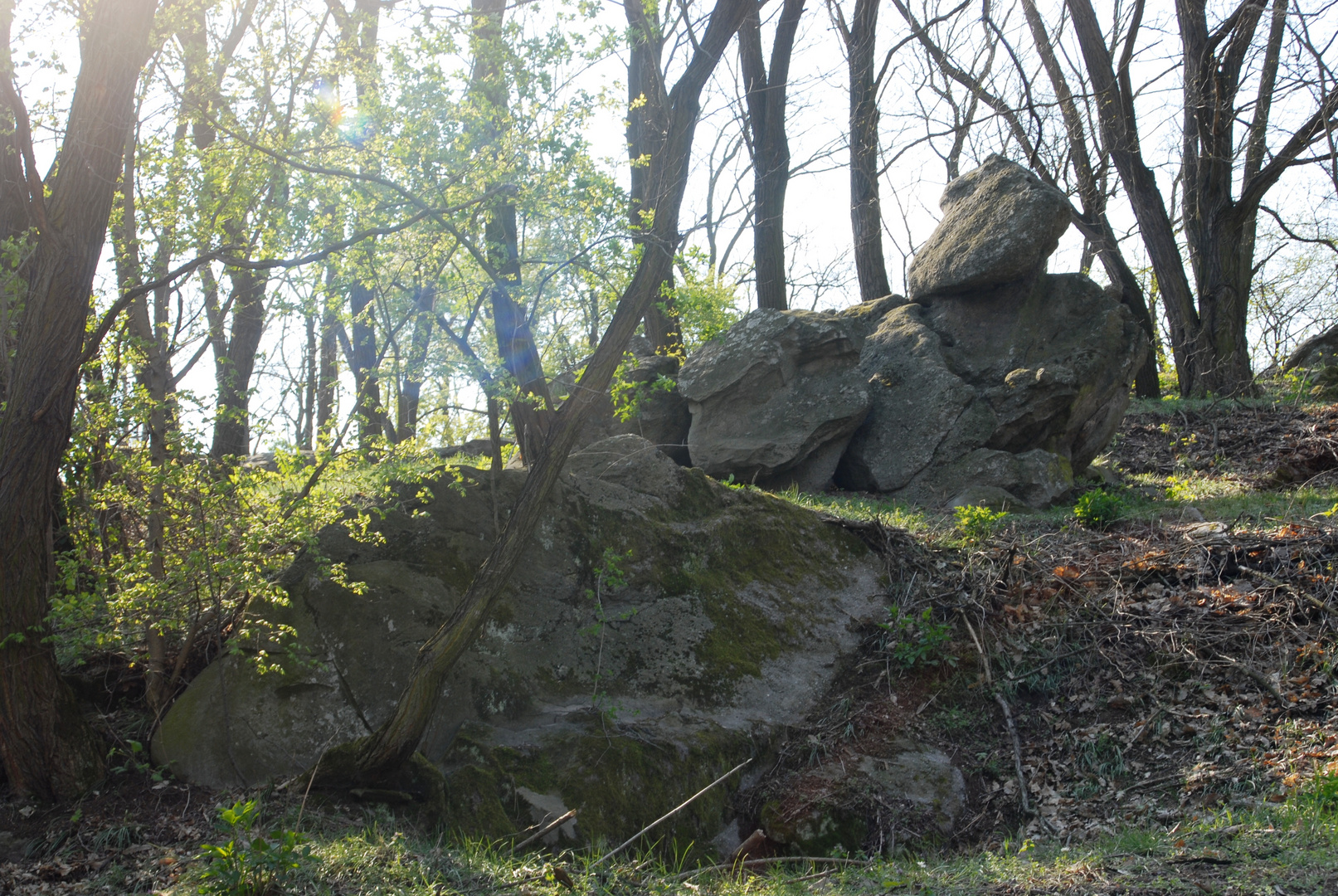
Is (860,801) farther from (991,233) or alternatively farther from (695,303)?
(991,233)

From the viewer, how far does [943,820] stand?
16.6 ft

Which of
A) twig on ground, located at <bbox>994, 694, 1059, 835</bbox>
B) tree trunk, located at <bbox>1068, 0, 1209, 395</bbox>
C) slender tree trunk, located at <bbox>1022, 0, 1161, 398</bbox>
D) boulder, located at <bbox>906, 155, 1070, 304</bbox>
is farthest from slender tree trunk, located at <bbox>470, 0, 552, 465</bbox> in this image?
tree trunk, located at <bbox>1068, 0, 1209, 395</bbox>

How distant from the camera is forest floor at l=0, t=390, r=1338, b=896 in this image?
3850 millimetres

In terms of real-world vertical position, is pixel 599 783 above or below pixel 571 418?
below

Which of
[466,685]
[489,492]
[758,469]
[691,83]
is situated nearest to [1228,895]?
[466,685]

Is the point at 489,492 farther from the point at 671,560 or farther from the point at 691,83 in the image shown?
the point at 691,83

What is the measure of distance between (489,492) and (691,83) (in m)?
3.42

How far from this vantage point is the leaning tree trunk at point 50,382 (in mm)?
4688

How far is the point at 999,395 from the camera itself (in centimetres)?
991

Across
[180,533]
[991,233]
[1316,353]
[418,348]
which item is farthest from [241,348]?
[1316,353]

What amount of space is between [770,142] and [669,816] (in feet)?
40.2

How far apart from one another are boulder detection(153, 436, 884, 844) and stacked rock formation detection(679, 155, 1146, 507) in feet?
8.28

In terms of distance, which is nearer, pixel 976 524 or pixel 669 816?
pixel 669 816

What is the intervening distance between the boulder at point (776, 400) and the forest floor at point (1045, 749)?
5.89ft
